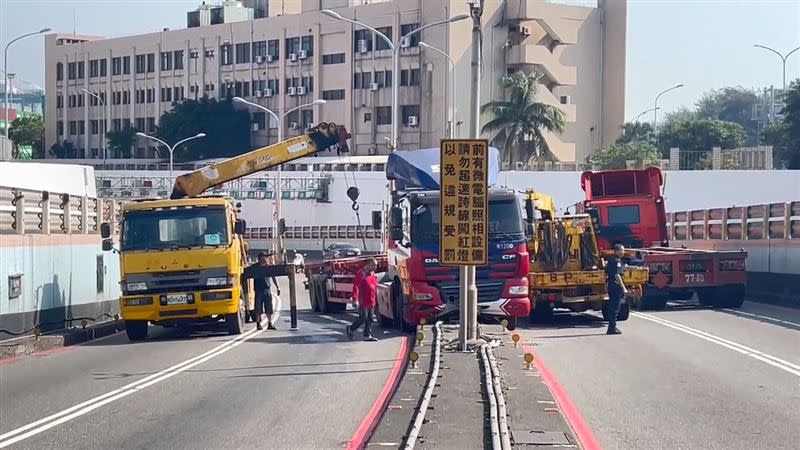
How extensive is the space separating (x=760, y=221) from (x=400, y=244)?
49.2 feet

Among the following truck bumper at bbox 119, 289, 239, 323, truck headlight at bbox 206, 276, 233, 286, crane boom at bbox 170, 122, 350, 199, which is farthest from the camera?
crane boom at bbox 170, 122, 350, 199

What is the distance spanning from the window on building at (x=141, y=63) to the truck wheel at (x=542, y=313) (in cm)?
7574

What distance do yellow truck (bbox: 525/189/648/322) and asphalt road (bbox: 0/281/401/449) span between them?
166 inches

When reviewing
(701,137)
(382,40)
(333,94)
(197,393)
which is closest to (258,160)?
(197,393)

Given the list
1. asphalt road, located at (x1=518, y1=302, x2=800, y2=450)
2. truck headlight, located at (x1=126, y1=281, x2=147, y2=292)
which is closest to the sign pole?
asphalt road, located at (x1=518, y1=302, x2=800, y2=450)

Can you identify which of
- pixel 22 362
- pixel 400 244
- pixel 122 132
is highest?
pixel 122 132

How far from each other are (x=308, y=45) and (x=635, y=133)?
24206mm

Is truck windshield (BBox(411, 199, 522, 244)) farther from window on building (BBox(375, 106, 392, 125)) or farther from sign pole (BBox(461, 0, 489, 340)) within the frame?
window on building (BBox(375, 106, 392, 125))

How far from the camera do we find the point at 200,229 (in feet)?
81.8

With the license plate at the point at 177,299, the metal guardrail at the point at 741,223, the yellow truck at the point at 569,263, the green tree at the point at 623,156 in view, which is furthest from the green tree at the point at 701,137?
the license plate at the point at 177,299

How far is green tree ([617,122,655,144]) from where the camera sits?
3364 inches

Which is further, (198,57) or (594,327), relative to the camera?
(198,57)

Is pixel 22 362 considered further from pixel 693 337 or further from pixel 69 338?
pixel 693 337

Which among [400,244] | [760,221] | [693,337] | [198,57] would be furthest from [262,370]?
[198,57]
